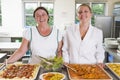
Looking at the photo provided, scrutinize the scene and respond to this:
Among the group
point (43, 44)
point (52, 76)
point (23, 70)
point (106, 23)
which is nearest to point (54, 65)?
point (52, 76)

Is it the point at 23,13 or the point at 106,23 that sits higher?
the point at 23,13

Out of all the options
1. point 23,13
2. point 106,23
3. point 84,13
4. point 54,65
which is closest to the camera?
point 54,65

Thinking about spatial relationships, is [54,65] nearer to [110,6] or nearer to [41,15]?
[41,15]

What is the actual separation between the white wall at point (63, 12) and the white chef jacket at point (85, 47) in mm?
3450

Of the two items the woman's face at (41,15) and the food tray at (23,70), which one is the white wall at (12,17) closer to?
the woman's face at (41,15)

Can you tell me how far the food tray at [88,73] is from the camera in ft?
4.71

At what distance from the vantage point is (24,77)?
143 cm

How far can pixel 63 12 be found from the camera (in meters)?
5.45

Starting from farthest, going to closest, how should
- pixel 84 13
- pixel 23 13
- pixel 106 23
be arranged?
pixel 23 13 < pixel 106 23 < pixel 84 13

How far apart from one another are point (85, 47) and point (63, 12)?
3.57 metres

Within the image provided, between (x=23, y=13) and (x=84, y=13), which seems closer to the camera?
A: (x=84, y=13)

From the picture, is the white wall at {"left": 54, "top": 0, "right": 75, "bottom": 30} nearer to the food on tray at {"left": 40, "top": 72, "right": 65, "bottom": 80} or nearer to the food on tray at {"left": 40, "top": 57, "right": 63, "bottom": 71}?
the food on tray at {"left": 40, "top": 57, "right": 63, "bottom": 71}

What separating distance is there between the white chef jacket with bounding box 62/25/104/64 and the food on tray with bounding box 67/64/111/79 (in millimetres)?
307

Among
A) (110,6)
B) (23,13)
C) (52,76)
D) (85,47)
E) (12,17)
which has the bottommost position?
(52,76)
